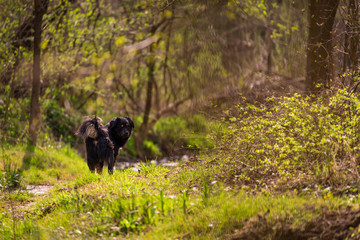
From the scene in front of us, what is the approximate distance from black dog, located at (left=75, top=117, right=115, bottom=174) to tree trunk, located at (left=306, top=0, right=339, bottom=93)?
4.44 meters

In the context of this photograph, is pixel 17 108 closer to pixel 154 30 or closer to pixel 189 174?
pixel 154 30

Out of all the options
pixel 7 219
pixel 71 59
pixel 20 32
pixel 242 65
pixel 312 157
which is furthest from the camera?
pixel 242 65

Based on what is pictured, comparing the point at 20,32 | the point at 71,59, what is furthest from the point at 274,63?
the point at 20,32

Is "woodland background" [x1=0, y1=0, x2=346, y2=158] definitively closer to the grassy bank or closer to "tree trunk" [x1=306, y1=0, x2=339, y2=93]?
"tree trunk" [x1=306, y1=0, x2=339, y2=93]

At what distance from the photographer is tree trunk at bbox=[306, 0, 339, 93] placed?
9.34 meters

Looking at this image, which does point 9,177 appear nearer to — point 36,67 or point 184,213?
point 36,67

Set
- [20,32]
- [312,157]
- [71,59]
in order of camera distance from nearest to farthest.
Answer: [312,157] → [20,32] → [71,59]

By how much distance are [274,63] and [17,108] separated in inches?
392

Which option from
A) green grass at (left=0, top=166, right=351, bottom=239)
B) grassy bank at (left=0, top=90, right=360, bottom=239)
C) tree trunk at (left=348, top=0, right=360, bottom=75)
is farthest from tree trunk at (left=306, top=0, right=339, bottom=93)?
green grass at (left=0, top=166, right=351, bottom=239)

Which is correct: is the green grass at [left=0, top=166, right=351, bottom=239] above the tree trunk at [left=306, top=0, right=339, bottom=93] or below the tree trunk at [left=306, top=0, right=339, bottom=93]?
below

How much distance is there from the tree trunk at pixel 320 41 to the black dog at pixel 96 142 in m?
4.44

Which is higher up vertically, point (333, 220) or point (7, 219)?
point (333, 220)

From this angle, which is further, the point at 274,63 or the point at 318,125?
the point at 274,63

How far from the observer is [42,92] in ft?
50.5
